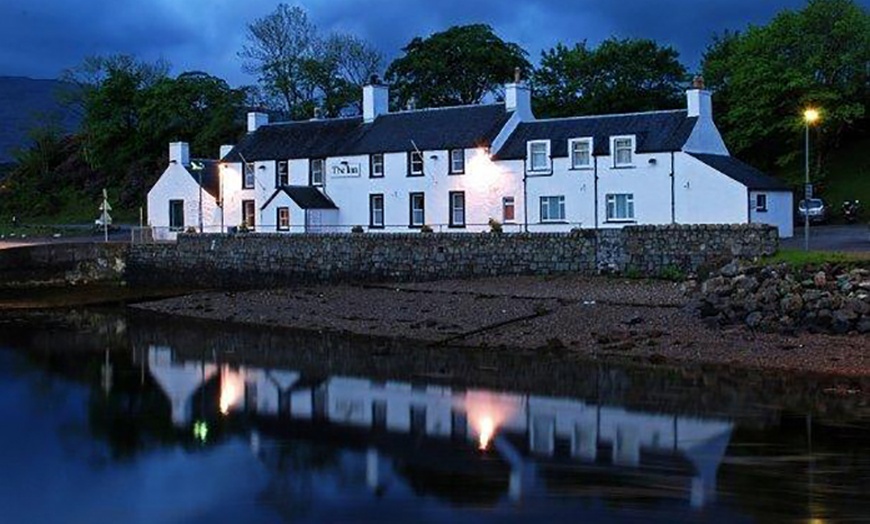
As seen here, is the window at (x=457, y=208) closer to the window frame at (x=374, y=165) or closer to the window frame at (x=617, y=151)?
the window frame at (x=374, y=165)

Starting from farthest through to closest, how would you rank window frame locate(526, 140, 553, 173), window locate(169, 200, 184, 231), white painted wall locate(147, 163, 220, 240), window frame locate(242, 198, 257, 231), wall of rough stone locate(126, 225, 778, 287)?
window locate(169, 200, 184, 231) → white painted wall locate(147, 163, 220, 240) → window frame locate(242, 198, 257, 231) → window frame locate(526, 140, 553, 173) → wall of rough stone locate(126, 225, 778, 287)

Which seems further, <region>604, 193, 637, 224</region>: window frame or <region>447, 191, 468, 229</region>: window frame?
<region>447, 191, 468, 229</region>: window frame

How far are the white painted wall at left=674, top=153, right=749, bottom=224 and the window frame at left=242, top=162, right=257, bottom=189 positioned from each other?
23582 millimetres

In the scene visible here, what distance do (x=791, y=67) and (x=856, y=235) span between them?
650 inches

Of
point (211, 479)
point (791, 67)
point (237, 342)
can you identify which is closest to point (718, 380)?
point (211, 479)

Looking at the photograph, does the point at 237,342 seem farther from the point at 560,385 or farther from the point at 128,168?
the point at 128,168

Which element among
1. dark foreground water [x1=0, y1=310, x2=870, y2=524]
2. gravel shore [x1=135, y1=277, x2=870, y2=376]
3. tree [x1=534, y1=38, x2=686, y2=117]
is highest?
tree [x1=534, y1=38, x2=686, y2=117]

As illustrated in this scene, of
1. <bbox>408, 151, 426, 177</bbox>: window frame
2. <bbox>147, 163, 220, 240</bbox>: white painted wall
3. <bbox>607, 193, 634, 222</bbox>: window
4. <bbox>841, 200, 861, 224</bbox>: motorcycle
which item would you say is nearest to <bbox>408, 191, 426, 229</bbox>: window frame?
<bbox>408, 151, 426, 177</bbox>: window frame

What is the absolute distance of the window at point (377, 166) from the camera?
50688 millimetres

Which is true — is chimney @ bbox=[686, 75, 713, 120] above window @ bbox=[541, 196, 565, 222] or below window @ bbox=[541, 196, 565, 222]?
above

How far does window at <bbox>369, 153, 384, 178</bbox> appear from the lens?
166ft

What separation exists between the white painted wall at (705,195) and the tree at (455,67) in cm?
3076

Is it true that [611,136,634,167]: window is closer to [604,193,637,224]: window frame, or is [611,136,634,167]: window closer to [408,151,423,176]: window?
[604,193,637,224]: window frame

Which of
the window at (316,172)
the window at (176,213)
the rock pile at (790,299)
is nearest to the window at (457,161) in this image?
the window at (316,172)
